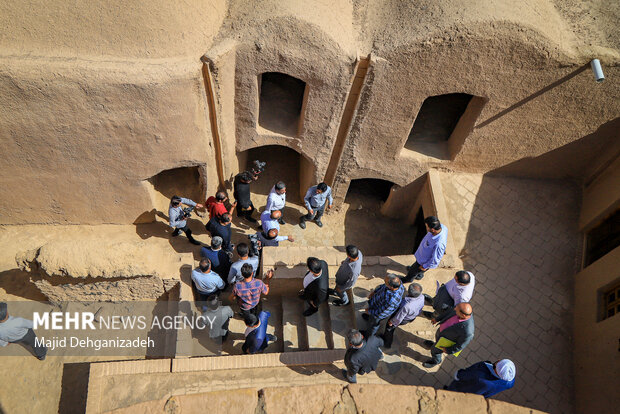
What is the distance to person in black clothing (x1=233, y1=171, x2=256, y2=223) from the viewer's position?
340 inches

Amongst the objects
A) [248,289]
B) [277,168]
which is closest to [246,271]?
[248,289]

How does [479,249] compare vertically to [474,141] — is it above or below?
below

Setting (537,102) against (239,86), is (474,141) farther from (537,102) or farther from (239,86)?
(239,86)

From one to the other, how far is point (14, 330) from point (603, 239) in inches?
402

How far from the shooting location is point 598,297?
7340 mm

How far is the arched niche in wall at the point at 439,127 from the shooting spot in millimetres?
9148

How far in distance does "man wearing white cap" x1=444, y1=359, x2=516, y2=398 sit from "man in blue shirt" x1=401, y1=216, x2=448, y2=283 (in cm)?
177

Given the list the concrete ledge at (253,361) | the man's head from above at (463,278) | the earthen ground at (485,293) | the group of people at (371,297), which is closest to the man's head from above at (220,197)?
the group of people at (371,297)

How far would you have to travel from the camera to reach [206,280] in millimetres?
6895

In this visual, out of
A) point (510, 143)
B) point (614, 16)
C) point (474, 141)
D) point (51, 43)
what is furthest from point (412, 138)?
point (51, 43)

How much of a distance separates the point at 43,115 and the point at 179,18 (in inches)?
107

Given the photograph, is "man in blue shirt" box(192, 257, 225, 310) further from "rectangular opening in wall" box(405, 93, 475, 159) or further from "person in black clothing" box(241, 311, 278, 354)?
"rectangular opening in wall" box(405, 93, 475, 159)

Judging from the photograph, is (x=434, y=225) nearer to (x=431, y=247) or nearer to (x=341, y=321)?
(x=431, y=247)

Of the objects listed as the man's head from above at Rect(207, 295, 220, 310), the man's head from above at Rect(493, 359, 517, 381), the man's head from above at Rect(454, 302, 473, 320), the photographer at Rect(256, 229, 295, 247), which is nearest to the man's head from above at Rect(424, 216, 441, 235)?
the man's head from above at Rect(454, 302, 473, 320)
